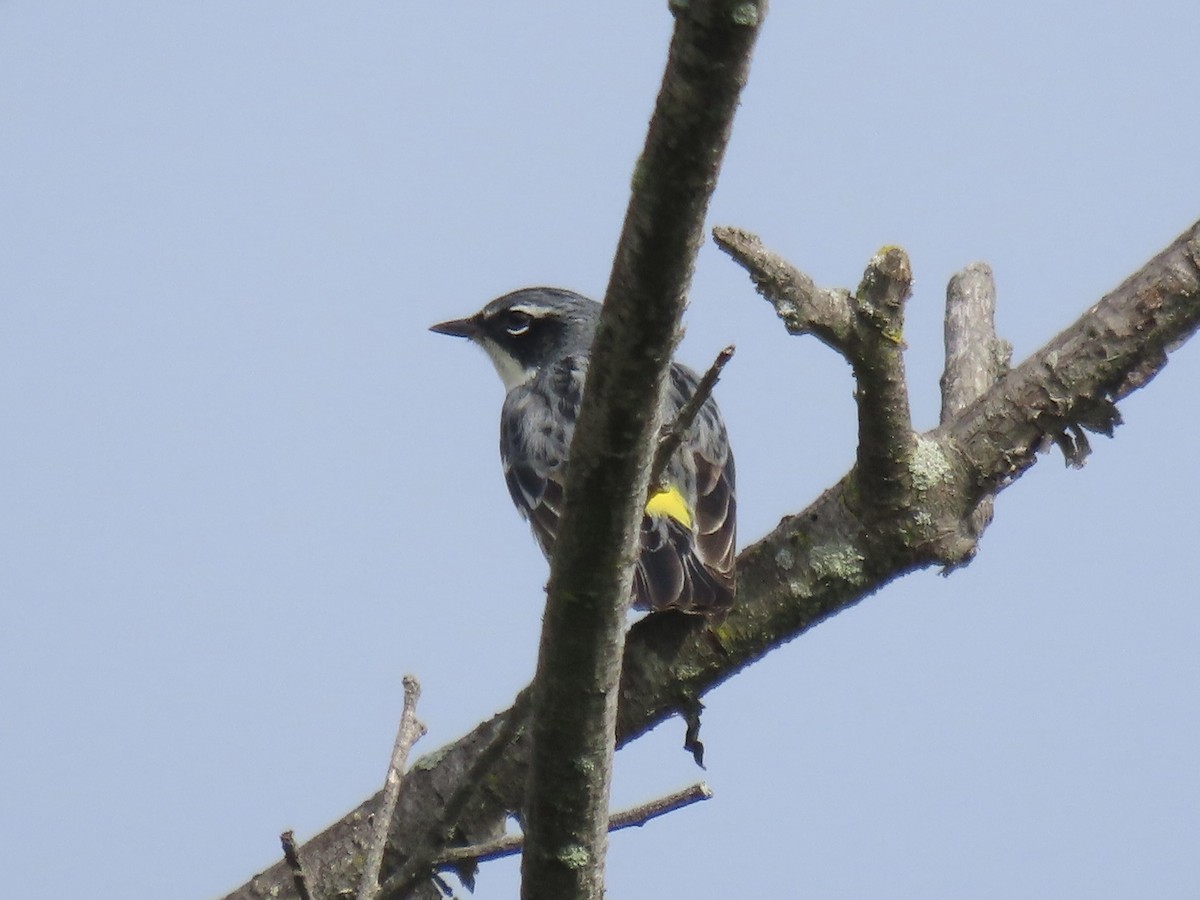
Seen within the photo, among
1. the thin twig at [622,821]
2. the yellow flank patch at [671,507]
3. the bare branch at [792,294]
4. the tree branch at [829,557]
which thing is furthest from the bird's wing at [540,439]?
the thin twig at [622,821]

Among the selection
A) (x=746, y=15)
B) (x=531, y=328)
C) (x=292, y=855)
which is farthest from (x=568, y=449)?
(x=531, y=328)

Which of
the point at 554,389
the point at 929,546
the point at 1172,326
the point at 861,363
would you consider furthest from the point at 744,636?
the point at 554,389

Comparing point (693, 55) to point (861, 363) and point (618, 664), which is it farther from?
point (861, 363)

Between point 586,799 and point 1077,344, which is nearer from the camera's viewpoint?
point 586,799

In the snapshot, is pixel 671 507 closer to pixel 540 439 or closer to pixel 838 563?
pixel 540 439

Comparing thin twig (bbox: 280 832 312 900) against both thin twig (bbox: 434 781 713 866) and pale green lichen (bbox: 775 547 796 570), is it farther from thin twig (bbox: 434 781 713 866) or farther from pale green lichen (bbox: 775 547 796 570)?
pale green lichen (bbox: 775 547 796 570)

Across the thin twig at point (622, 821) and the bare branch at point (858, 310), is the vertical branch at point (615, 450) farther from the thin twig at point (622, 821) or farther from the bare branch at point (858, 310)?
the bare branch at point (858, 310)
